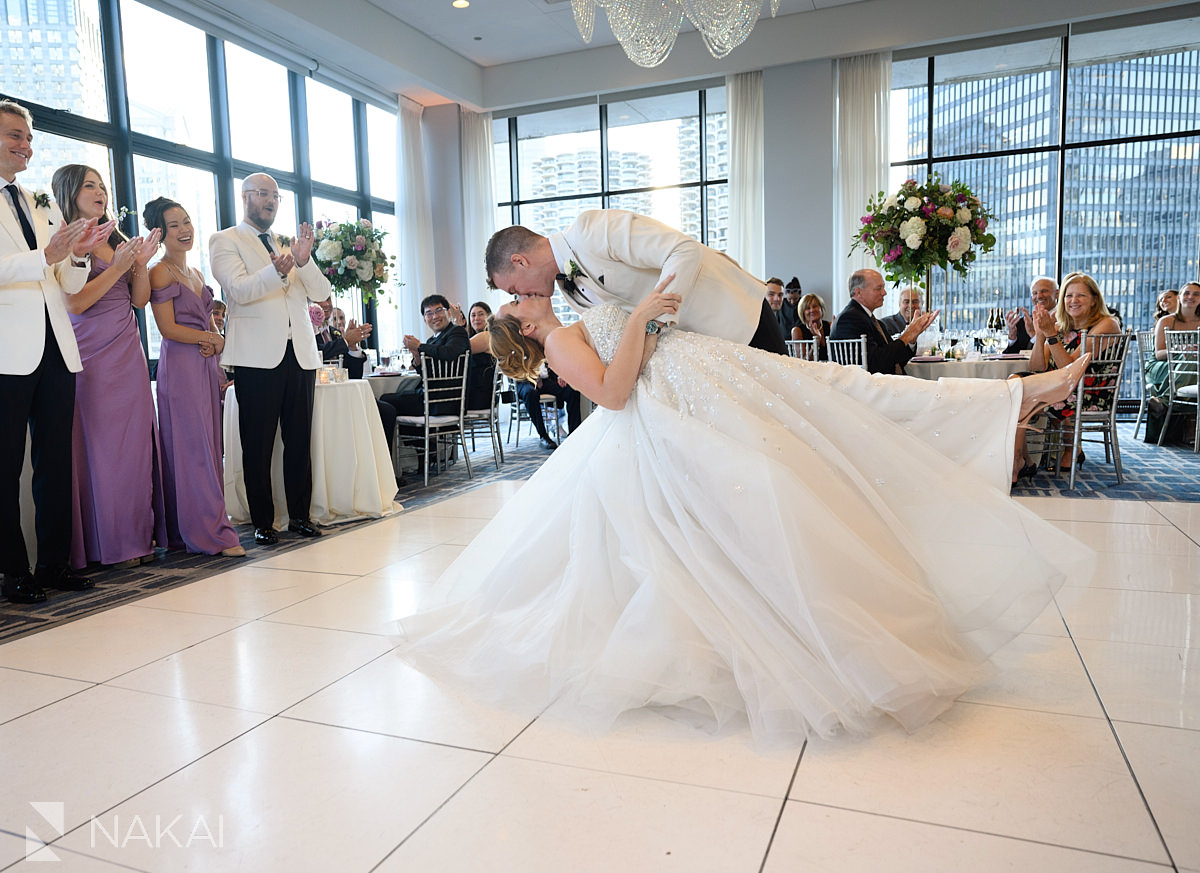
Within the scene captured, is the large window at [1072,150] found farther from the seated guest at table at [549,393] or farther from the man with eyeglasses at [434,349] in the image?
the man with eyeglasses at [434,349]

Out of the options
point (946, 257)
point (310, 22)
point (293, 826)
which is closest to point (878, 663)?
point (293, 826)

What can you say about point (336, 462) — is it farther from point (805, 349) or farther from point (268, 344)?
point (805, 349)

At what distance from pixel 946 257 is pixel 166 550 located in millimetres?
5200

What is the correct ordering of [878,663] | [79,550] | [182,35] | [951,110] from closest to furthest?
[878,663]
[79,550]
[182,35]
[951,110]

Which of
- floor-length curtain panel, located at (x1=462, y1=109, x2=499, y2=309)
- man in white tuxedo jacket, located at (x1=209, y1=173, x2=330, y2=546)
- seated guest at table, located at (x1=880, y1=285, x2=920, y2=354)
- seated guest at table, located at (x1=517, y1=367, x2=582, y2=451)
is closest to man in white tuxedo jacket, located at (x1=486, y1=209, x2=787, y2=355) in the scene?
man in white tuxedo jacket, located at (x1=209, y1=173, x2=330, y2=546)

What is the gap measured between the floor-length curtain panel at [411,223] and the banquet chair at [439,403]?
4.26 metres

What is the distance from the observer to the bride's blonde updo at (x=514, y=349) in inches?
91.4

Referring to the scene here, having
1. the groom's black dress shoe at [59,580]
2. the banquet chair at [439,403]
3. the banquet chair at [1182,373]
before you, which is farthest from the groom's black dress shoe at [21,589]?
the banquet chair at [1182,373]

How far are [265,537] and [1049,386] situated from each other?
3.71 meters

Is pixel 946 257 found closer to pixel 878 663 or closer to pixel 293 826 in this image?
pixel 878 663

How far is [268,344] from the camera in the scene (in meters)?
4.14

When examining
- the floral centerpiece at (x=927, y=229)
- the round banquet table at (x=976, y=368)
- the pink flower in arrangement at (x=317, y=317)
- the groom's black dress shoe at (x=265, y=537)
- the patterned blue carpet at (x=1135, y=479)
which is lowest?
the patterned blue carpet at (x=1135, y=479)

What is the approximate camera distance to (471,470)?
658 cm

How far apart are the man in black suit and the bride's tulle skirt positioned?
334 cm
